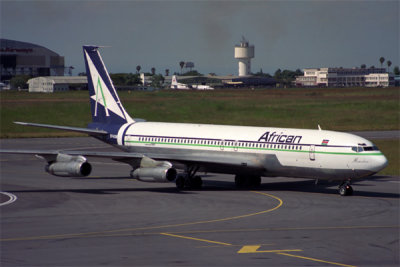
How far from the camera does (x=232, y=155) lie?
45.8 metres

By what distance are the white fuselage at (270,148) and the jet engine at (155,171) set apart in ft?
13.1

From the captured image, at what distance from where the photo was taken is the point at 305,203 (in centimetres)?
3978

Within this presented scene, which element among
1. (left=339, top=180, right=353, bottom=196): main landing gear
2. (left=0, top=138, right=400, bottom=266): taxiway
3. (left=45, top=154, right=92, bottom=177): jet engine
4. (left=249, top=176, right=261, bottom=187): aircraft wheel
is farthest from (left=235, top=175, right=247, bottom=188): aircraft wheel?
(left=45, top=154, right=92, bottom=177): jet engine

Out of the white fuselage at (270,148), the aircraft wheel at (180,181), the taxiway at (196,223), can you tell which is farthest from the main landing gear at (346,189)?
the aircraft wheel at (180,181)

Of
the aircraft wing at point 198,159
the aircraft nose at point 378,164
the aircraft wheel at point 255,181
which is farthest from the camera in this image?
the aircraft wheel at point 255,181

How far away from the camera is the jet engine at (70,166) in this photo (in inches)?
1700

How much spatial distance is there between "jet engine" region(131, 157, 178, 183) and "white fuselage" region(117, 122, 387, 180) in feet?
13.1

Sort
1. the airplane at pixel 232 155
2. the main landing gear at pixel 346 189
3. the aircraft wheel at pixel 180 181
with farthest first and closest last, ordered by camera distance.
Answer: the aircraft wheel at pixel 180 181, the main landing gear at pixel 346 189, the airplane at pixel 232 155

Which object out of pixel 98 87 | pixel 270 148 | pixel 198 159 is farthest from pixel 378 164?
pixel 98 87

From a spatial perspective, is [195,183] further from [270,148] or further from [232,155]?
[270,148]

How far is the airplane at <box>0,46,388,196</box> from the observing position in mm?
41844

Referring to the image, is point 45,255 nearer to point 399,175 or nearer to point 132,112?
point 399,175

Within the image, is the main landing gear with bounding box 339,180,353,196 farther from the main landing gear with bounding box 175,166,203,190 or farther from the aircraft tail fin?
the aircraft tail fin

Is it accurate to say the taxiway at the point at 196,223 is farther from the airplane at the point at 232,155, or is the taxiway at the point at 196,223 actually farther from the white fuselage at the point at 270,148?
the white fuselage at the point at 270,148
